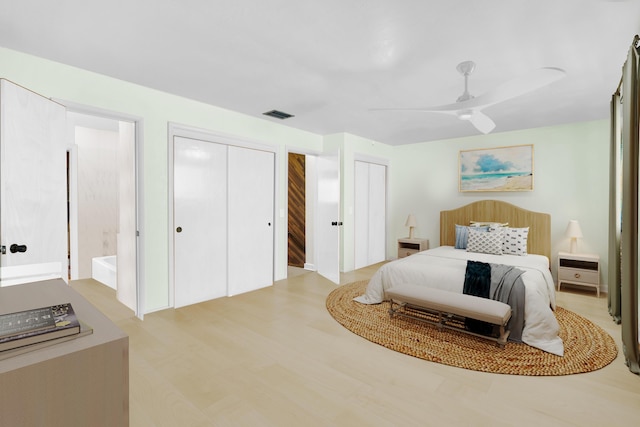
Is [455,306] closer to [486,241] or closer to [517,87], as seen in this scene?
[517,87]

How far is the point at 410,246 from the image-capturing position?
596cm

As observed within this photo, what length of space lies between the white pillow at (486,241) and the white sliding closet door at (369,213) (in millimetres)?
1871

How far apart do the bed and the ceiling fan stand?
1.59 meters

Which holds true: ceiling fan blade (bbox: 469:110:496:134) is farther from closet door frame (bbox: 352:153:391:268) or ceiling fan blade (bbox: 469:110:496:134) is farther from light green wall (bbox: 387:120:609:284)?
closet door frame (bbox: 352:153:391:268)

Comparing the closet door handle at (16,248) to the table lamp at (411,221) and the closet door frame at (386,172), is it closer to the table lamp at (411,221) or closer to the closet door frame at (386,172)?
the closet door frame at (386,172)

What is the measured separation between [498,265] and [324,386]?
7.59ft

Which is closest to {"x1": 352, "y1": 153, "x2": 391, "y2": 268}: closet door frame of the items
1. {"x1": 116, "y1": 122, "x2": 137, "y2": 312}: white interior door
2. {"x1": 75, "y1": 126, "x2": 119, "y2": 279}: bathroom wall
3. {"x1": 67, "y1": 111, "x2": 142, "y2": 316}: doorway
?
{"x1": 116, "y1": 122, "x2": 137, "y2": 312}: white interior door

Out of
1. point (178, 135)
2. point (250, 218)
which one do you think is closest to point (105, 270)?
point (250, 218)

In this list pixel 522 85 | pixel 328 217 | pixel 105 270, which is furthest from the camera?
pixel 328 217

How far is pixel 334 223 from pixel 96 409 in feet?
13.6

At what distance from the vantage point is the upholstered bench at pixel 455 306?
2627mm

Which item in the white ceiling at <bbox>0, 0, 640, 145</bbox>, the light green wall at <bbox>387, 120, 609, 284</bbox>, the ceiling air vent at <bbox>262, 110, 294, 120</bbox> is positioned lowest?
the light green wall at <bbox>387, 120, 609, 284</bbox>

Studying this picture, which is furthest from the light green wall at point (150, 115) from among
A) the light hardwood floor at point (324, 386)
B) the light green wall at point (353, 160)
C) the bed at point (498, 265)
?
the bed at point (498, 265)

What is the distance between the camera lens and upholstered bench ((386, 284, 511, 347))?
8.62 feet
